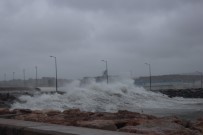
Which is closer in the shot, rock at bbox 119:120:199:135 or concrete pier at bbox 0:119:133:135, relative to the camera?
concrete pier at bbox 0:119:133:135

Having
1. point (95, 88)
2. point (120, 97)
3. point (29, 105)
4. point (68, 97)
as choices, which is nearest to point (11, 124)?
point (29, 105)

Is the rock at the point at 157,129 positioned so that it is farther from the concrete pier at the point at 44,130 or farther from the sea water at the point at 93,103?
the sea water at the point at 93,103

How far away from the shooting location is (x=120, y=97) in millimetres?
47750

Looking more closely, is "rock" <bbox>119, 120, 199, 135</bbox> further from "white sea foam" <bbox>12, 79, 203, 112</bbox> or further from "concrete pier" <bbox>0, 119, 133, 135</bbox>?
"white sea foam" <bbox>12, 79, 203, 112</bbox>

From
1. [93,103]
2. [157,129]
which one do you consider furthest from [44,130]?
[93,103]

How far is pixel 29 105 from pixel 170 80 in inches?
4338

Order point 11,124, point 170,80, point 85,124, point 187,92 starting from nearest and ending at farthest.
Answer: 1. point 11,124
2. point 85,124
3. point 187,92
4. point 170,80

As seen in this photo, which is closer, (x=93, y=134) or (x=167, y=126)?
(x=93, y=134)

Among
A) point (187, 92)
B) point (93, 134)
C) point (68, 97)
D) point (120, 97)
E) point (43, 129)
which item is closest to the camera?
point (93, 134)

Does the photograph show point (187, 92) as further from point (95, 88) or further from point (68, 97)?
point (68, 97)

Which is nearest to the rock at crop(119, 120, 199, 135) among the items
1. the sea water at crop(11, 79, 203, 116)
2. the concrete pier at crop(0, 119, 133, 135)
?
the concrete pier at crop(0, 119, 133, 135)

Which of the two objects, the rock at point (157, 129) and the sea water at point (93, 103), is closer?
the rock at point (157, 129)

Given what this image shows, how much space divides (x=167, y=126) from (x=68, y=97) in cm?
3350

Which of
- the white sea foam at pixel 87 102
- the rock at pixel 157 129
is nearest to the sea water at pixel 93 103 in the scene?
the white sea foam at pixel 87 102
